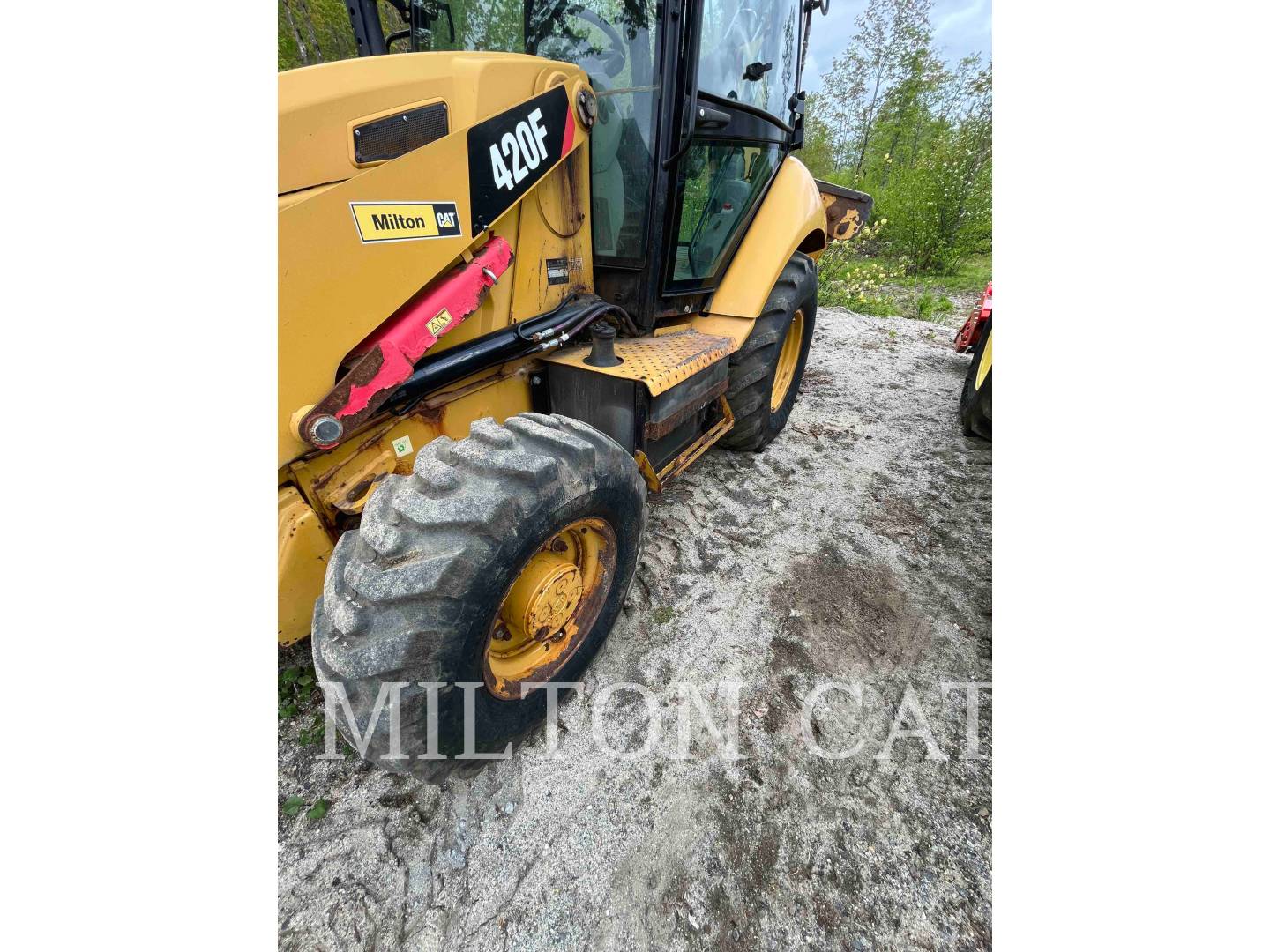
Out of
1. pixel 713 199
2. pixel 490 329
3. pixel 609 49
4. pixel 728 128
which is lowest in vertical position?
pixel 490 329

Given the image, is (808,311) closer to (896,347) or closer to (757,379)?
(757,379)

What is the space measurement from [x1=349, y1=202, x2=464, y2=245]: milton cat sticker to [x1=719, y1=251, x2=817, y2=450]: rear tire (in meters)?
1.55

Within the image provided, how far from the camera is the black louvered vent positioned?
4.20ft

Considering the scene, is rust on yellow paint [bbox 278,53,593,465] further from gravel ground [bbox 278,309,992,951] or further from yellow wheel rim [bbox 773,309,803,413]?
yellow wheel rim [bbox 773,309,803,413]

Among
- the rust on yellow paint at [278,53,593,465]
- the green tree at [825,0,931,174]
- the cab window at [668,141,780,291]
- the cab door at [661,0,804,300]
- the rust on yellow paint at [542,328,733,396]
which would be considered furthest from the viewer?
the green tree at [825,0,931,174]

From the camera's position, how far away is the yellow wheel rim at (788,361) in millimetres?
3365

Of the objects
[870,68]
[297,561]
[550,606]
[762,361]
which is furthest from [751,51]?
[870,68]

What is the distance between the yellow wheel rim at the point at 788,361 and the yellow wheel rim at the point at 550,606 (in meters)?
2.08

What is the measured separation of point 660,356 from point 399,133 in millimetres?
1041

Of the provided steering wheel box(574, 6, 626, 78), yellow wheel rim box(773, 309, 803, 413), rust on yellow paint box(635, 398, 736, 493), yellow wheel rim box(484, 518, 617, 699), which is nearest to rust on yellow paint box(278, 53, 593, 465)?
steering wheel box(574, 6, 626, 78)

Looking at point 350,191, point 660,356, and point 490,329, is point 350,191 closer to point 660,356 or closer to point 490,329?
point 490,329

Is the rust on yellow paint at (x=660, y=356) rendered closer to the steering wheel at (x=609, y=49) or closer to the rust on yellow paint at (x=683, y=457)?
the rust on yellow paint at (x=683, y=457)

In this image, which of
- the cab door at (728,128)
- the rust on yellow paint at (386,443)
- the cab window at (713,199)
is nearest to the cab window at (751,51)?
the cab door at (728,128)

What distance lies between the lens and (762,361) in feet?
8.71
